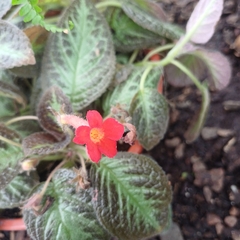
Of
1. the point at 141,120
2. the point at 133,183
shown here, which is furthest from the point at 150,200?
the point at 141,120

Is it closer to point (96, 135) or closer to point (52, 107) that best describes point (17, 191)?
point (52, 107)

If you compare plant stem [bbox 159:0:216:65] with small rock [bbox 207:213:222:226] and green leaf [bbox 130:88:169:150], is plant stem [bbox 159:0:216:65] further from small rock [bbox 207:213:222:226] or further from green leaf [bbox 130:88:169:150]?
small rock [bbox 207:213:222:226]

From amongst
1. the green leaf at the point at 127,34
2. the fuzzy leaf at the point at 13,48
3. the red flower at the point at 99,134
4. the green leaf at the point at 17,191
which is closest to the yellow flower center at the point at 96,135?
the red flower at the point at 99,134

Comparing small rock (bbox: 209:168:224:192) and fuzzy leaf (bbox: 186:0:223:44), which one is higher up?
fuzzy leaf (bbox: 186:0:223:44)

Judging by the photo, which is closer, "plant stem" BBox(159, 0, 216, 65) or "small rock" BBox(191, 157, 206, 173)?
"plant stem" BBox(159, 0, 216, 65)

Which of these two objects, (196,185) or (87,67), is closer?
(87,67)

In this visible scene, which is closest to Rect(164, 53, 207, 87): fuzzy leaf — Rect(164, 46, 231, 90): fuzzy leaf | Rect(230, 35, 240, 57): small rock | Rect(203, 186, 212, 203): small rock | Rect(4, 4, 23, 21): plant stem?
Rect(164, 46, 231, 90): fuzzy leaf

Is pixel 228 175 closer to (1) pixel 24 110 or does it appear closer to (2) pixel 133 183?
(2) pixel 133 183
